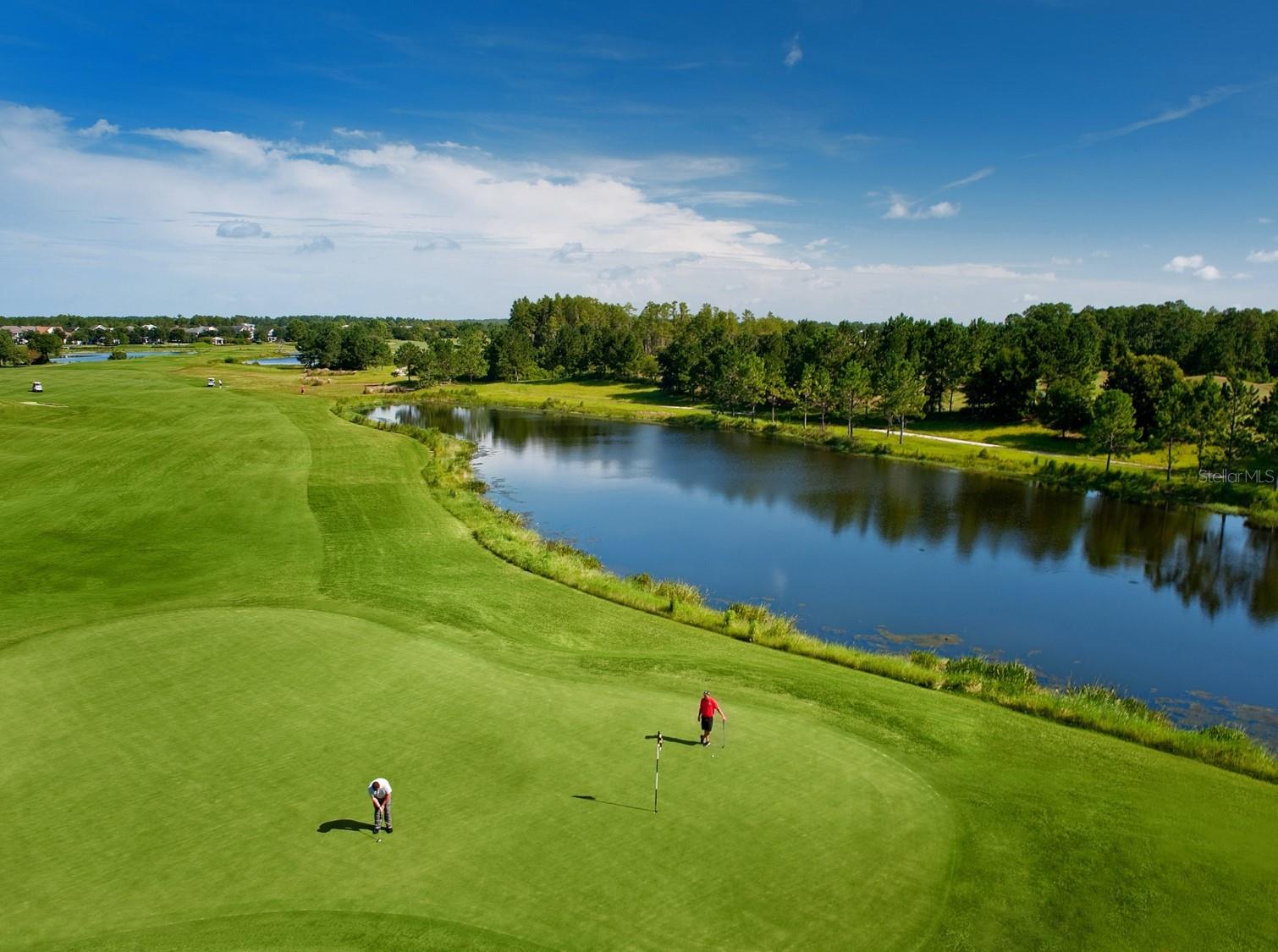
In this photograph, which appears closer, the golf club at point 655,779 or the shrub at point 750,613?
the golf club at point 655,779

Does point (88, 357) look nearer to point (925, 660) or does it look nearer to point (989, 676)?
point (925, 660)

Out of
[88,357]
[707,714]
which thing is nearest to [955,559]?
[707,714]

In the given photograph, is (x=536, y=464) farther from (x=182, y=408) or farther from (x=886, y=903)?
(x=886, y=903)

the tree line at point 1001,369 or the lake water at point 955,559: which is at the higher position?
the tree line at point 1001,369

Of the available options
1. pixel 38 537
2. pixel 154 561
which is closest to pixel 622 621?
pixel 154 561

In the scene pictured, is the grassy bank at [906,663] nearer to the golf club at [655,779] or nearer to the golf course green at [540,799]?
the golf course green at [540,799]

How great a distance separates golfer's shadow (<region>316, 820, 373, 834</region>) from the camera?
1277 centimetres

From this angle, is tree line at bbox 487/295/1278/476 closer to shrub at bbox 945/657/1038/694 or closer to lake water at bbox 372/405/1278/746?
lake water at bbox 372/405/1278/746

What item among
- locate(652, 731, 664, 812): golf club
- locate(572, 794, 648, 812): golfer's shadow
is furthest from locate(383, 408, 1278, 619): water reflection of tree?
locate(572, 794, 648, 812): golfer's shadow

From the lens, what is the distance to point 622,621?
27000mm

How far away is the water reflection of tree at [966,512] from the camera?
40.4m

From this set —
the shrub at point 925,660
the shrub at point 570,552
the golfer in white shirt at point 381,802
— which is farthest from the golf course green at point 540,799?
the shrub at point 570,552

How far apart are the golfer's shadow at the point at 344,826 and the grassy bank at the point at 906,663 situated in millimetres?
15280

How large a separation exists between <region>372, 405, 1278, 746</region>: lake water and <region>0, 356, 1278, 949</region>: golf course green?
1089cm
